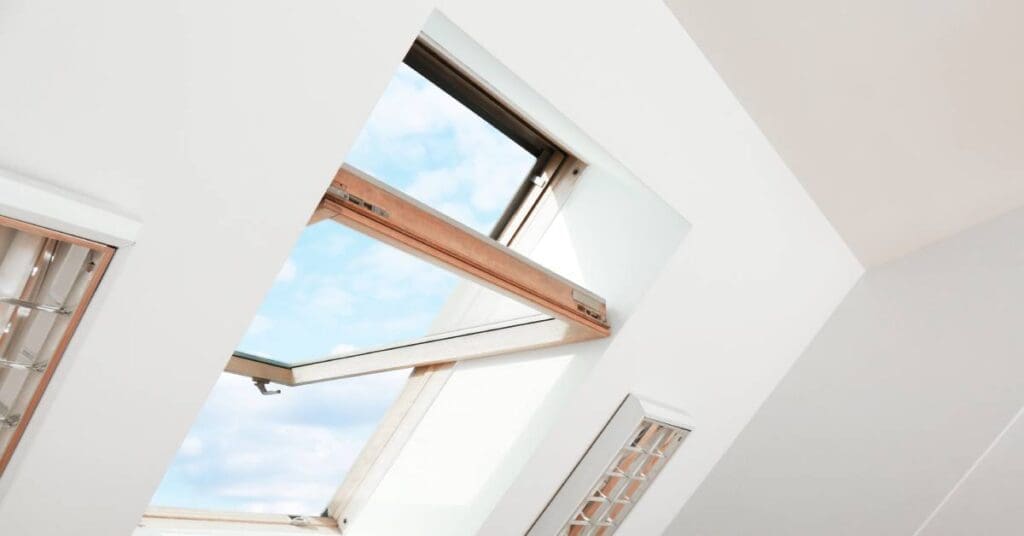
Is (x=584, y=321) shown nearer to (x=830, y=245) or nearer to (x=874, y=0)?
(x=874, y=0)

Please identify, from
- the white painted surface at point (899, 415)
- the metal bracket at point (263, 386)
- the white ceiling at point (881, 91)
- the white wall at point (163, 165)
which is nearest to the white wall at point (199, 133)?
the white wall at point (163, 165)

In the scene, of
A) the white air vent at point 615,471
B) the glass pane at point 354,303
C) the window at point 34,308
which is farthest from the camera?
the white air vent at point 615,471

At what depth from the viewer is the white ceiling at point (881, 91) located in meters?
1.64

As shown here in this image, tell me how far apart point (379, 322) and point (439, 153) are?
542 mm

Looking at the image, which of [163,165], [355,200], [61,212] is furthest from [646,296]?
[61,212]

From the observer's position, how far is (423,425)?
248 centimetres

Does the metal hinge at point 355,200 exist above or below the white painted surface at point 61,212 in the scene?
above

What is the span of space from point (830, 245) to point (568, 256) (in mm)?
1008

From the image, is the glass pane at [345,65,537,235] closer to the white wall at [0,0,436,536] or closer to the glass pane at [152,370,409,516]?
the glass pane at [152,370,409,516]

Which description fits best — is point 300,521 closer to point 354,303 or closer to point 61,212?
point 354,303

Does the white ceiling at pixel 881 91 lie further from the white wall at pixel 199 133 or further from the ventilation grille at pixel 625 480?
the ventilation grille at pixel 625 480

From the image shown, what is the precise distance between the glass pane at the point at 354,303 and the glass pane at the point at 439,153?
0.19m

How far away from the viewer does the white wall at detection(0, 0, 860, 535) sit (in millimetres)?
996

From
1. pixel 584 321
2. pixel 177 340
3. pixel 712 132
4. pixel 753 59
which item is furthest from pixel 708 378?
pixel 177 340
